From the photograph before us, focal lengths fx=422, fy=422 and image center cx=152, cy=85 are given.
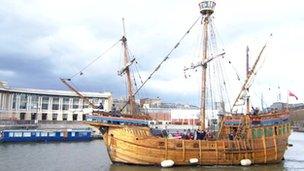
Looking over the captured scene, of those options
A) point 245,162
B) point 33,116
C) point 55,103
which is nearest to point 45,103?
point 55,103

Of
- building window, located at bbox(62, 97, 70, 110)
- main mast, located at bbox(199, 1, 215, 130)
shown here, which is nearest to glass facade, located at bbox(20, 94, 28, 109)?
building window, located at bbox(62, 97, 70, 110)

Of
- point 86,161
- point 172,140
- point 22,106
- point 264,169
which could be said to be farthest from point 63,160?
point 22,106

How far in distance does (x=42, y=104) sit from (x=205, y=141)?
9248 cm

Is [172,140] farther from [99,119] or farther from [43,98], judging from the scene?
[43,98]

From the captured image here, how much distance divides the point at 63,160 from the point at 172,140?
1524 cm

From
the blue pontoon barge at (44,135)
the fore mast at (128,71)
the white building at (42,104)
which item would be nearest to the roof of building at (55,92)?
the white building at (42,104)

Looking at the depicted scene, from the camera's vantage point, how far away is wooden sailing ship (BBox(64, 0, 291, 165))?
148 ft

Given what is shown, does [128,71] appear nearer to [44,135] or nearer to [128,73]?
[128,73]

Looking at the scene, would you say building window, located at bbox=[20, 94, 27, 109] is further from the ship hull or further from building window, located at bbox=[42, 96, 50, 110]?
the ship hull

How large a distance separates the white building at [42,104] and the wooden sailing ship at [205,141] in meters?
71.6

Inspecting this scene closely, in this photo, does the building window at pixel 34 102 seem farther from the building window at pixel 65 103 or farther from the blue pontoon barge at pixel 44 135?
the blue pontoon barge at pixel 44 135

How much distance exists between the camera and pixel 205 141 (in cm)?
4569

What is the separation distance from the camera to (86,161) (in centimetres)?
5181

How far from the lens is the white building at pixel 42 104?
120 metres
